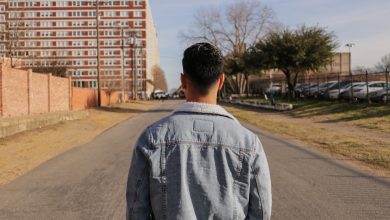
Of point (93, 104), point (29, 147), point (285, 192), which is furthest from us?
point (93, 104)

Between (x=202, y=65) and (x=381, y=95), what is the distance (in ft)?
104

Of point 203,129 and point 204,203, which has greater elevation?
point 203,129

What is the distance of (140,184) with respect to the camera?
2.53 m

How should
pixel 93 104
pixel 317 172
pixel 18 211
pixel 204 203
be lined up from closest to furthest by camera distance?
pixel 204 203
pixel 18 211
pixel 317 172
pixel 93 104

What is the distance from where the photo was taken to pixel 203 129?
2.51 m

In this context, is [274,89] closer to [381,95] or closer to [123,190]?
[381,95]

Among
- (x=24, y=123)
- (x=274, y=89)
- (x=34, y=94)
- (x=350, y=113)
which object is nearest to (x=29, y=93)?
(x=34, y=94)

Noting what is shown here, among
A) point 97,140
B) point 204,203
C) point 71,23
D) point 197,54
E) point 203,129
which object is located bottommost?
point 97,140

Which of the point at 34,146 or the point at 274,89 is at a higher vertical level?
the point at 274,89

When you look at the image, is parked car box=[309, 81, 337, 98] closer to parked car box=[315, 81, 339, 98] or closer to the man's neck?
parked car box=[315, 81, 339, 98]

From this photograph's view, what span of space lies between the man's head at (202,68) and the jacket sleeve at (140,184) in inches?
14.1

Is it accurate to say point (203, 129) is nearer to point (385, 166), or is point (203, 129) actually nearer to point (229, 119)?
point (229, 119)

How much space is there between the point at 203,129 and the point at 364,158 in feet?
38.3

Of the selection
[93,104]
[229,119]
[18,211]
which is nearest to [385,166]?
[18,211]
